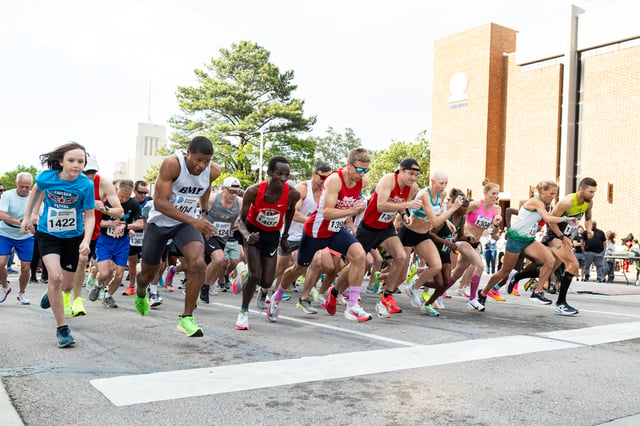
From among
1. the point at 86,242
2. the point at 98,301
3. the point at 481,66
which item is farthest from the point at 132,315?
the point at 481,66

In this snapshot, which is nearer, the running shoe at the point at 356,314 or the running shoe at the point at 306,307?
the running shoe at the point at 356,314

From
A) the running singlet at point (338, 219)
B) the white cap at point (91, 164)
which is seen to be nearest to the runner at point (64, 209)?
the white cap at point (91, 164)

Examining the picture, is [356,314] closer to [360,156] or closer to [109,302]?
[360,156]

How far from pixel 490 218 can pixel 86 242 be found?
6.31m

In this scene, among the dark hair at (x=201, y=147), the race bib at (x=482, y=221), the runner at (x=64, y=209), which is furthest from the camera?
the race bib at (x=482, y=221)

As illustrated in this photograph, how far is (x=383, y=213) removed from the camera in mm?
7414

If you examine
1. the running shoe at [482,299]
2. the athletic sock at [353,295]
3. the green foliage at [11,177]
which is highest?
the green foliage at [11,177]

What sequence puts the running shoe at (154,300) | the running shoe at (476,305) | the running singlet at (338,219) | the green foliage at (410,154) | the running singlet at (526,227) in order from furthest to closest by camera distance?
1. the green foliage at (410,154)
2. the running singlet at (526,227)
3. the running shoe at (476,305)
4. the running shoe at (154,300)
5. the running singlet at (338,219)

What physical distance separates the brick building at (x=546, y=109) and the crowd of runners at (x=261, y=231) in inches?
987

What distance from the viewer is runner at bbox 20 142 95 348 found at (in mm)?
5383

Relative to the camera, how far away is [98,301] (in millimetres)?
8625

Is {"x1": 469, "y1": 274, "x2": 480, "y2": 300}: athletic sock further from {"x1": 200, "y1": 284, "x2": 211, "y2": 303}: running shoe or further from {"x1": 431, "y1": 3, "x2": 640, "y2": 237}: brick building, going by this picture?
{"x1": 431, "y1": 3, "x2": 640, "y2": 237}: brick building

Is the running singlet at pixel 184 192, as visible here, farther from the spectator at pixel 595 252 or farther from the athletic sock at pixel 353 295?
the spectator at pixel 595 252

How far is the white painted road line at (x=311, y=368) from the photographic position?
382cm
